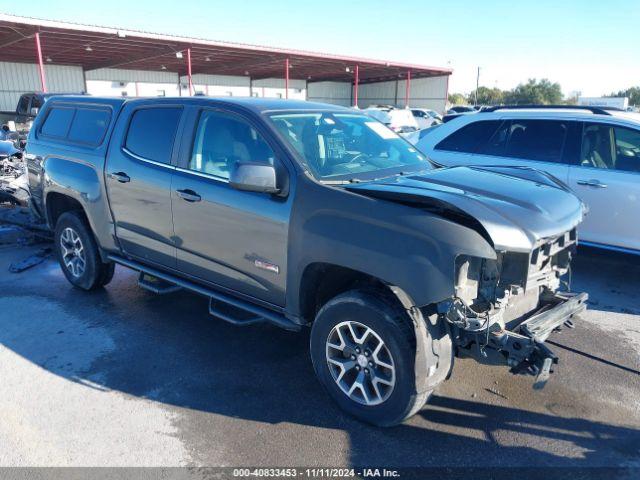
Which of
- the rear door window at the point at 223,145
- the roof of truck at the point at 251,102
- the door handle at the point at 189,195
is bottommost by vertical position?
the door handle at the point at 189,195

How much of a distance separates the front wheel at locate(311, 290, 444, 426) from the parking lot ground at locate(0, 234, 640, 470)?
0.17 meters

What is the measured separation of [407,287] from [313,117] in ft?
6.06

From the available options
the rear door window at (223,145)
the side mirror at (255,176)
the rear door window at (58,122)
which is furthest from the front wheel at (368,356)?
the rear door window at (58,122)

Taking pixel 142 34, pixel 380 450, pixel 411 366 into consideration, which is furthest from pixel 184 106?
pixel 142 34

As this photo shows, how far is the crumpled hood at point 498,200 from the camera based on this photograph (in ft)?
9.10

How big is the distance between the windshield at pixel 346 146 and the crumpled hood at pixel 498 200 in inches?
11.1

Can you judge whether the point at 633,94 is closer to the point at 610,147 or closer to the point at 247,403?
the point at 610,147

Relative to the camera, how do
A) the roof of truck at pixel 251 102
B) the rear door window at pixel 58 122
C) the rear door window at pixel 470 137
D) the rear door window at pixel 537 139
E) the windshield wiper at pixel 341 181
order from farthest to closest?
the rear door window at pixel 470 137
the rear door window at pixel 537 139
the rear door window at pixel 58 122
the roof of truck at pixel 251 102
the windshield wiper at pixel 341 181

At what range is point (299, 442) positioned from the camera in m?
3.07

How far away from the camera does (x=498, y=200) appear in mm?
3125

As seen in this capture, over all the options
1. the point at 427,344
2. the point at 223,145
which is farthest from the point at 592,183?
the point at 223,145

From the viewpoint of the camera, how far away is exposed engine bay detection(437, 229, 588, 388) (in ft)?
9.10

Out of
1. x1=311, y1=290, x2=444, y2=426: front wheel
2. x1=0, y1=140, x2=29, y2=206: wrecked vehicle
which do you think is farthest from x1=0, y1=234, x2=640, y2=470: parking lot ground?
x1=0, y1=140, x2=29, y2=206: wrecked vehicle

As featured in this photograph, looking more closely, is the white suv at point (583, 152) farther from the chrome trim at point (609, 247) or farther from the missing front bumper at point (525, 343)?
the missing front bumper at point (525, 343)
